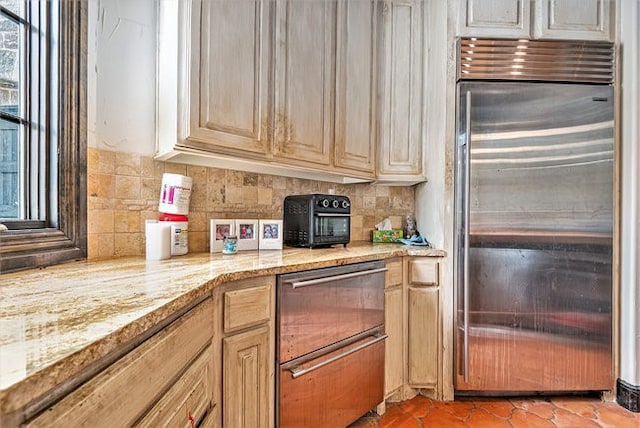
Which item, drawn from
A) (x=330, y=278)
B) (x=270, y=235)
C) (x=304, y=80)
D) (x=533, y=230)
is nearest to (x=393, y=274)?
(x=330, y=278)

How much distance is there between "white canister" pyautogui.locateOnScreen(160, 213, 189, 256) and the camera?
1380 mm

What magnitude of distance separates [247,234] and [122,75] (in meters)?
0.91

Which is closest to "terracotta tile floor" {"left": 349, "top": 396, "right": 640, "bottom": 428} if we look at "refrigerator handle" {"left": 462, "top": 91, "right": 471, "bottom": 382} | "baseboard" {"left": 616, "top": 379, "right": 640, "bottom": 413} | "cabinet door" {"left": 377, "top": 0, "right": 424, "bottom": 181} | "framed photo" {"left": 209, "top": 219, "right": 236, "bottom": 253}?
"baseboard" {"left": 616, "top": 379, "right": 640, "bottom": 413}

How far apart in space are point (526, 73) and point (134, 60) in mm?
2031

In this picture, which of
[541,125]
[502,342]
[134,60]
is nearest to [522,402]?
[502,342]

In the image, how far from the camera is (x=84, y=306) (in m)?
0.64

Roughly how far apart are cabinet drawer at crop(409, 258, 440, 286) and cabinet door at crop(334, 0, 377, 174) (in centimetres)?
64

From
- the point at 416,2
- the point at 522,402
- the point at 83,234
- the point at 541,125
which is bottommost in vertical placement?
the point at 522,402

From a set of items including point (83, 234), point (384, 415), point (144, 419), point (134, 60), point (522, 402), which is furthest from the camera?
point (522, 402)

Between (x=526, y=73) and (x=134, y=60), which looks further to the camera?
(x=526, y=73)

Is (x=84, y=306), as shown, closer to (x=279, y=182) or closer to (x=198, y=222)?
(x=198, y=222)

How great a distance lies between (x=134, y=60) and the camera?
1.38 m

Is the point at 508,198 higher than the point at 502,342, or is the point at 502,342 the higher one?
the point at 508,198

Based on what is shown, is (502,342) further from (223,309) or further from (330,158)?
(223,309)
